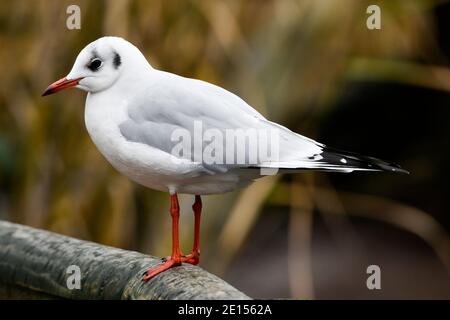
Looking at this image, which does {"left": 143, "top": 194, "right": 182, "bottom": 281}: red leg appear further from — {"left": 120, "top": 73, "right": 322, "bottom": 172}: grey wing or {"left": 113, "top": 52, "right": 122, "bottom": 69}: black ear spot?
{"left": 113, "top": 52, "right": 122, "bottom": 69}: black ear spot

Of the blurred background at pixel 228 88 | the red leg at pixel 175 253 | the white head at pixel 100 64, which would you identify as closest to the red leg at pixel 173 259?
the red leg at pixel 175 253

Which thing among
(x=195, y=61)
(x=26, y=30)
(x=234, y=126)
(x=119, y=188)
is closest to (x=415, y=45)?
(x=195, y=61)

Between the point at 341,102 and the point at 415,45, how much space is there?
30 centimetres

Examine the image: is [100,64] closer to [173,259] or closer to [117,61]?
[117,61]

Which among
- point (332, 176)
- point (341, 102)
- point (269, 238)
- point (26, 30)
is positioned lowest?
point (269, 238)

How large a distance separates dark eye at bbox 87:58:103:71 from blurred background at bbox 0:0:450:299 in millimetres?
679

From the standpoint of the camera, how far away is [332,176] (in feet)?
8.64

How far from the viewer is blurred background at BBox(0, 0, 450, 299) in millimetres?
2168

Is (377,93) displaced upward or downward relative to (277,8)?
downward

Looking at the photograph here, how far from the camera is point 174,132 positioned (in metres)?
1.38

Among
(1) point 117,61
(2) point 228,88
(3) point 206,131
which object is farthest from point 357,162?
(2) point 228,88

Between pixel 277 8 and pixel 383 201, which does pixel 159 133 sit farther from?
pixel 383 201

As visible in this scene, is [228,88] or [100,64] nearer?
[100,64]

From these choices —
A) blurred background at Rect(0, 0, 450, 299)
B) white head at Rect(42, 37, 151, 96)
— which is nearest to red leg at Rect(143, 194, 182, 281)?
white head at Rect(42, 37, 151, 96)
